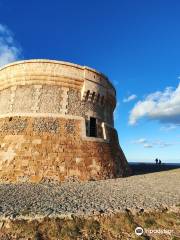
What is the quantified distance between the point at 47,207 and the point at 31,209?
2.24 ft

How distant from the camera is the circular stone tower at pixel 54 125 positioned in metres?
17.1

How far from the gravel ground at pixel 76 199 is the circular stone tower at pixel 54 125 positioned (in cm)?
193

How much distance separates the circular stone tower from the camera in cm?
1708

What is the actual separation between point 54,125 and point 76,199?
8.07 m

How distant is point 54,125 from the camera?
18641mm

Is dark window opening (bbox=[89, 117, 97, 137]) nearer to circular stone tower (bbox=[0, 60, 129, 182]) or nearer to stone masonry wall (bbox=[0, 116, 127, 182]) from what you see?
circular stone tower (bbox=[0, 60, 129, 182])

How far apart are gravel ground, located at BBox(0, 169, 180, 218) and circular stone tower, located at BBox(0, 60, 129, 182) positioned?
193 centimetres

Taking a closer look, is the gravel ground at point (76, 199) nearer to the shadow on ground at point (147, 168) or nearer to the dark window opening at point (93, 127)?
the dark window opening at point (93, 127)

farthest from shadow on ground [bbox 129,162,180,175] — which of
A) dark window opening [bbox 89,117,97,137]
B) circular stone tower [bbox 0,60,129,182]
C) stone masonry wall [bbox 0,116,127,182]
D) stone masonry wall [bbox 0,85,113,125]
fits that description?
stone masonry wall [bbox 0,85,113,125]

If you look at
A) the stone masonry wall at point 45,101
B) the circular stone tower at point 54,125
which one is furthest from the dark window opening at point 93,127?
the stone masonry wall at point 45,101

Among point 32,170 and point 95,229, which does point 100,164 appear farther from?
point 95,229

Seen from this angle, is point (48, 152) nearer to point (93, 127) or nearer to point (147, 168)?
point (93, 127)

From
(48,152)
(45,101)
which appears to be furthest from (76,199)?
(45,101)

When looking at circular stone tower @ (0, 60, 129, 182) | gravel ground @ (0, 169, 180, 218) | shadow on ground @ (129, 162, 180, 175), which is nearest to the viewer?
gravel ground @ (0, 169, 180, 218)
